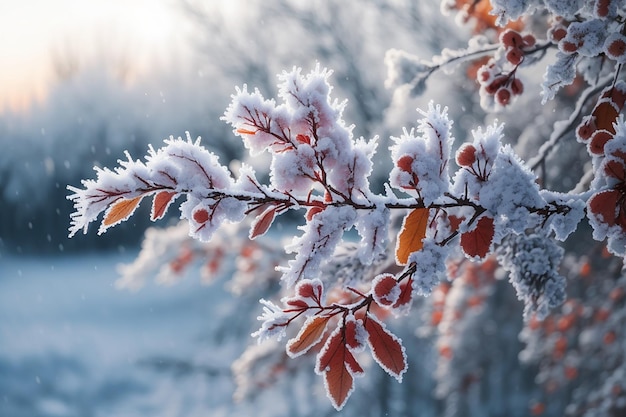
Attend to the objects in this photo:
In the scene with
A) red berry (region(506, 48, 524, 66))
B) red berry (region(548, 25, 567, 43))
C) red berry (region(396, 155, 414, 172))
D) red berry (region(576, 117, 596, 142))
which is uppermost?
red berry (region(506, 48, 524, 66))

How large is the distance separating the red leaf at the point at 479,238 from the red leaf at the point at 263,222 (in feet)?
0.98

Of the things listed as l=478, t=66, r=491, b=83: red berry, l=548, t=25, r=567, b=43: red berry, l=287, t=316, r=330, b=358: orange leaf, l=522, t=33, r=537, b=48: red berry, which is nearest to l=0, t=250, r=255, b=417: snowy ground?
l=478, t=66, r=491, b=83: red berry

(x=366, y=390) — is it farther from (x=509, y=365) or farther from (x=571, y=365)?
(x=571, y=365)

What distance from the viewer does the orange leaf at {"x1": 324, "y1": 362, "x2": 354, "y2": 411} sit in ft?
3.00

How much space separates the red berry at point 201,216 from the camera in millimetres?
844

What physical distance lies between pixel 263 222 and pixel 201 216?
0.34ft

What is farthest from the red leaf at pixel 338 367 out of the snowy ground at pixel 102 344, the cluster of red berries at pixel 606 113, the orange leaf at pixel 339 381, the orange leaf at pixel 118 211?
the snowy ground at pixel 102 344

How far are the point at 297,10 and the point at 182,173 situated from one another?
1042 centimetres

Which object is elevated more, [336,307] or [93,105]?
[93,105]

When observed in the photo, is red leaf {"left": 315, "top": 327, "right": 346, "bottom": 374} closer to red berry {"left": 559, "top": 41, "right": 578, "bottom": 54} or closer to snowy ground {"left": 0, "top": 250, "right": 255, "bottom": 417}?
red berry {"left": 559, "top": 41, "right": 578, "bottom": 54}

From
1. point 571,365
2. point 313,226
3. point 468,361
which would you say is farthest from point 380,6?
point 313,226

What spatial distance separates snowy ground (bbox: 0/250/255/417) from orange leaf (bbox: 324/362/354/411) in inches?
282

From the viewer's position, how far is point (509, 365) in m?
8.28

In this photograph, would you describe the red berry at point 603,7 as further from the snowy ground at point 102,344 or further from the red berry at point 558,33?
the snowy ground at point 102,344
